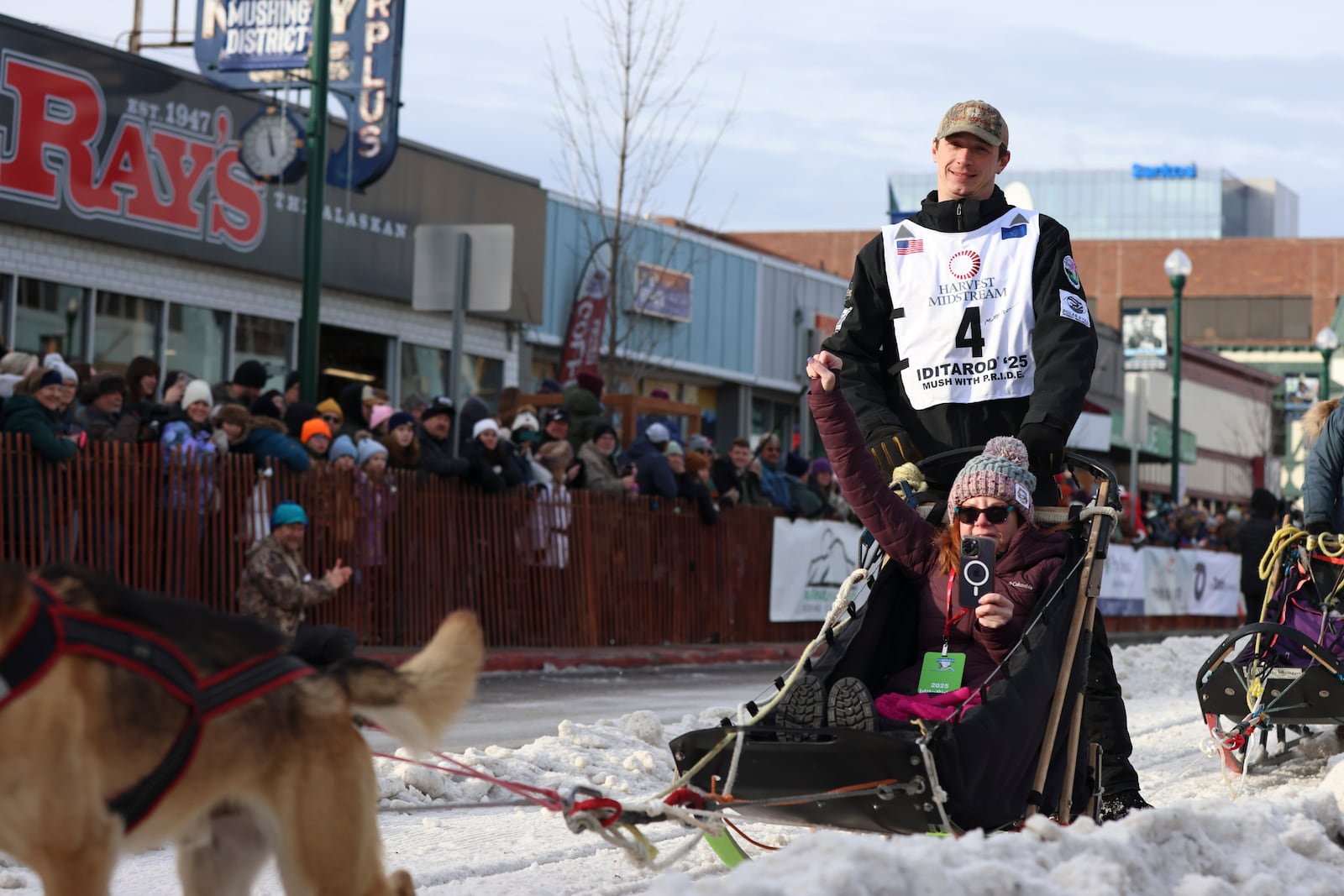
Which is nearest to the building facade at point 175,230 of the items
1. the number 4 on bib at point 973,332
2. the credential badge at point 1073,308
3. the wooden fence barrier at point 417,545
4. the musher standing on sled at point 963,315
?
the wooden fence barrier at point 417,545

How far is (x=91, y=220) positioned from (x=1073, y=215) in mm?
110955

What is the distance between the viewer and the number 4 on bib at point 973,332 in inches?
233

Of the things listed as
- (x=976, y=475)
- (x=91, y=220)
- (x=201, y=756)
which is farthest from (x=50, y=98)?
(x=201, y=756)

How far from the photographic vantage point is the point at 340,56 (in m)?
19.5

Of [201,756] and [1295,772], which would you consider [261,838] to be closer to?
[201,756]

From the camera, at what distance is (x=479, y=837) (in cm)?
571

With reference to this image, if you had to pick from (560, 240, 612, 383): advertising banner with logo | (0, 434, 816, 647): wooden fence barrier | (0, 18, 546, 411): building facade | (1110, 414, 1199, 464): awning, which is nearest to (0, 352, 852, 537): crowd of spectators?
(0, 434, 816, 647): wooden fence barrier

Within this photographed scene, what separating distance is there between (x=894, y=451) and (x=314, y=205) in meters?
9.22

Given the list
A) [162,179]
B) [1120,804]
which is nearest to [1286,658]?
[1120,804]

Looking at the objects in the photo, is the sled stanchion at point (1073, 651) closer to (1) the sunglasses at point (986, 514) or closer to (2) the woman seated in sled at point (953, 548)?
(2) the woman seated in sled at point (953, 548)

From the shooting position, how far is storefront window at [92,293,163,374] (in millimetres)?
17828

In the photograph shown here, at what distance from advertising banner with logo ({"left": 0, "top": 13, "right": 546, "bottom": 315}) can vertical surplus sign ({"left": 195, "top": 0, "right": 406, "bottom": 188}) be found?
0.59 m

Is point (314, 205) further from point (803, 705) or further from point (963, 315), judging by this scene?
point (803, 705)

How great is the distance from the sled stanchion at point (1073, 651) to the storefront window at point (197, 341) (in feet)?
49.1
